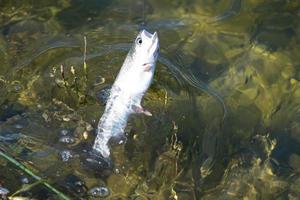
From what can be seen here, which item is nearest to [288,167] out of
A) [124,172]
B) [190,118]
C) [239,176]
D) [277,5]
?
[239,176]

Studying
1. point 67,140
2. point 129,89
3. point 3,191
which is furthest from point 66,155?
point 129,89

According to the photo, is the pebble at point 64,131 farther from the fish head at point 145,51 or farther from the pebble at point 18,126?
the fish head at point 145,51

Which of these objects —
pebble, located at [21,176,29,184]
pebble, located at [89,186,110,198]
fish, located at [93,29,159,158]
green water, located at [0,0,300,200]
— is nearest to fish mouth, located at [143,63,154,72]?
fish, located at [93,29,159,158]

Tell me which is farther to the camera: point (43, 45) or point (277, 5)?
point (277, 5)

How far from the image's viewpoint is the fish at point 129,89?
4.50 m

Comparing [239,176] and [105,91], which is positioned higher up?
[105,91]

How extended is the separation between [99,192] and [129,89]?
2.71ft

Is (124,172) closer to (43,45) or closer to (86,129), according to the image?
(86,129)

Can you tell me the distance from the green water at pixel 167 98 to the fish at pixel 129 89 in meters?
0.25

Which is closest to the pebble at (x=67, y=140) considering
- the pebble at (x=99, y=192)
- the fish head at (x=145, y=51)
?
the pebble at (x=99, y=192)

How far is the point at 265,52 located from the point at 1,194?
3.15m

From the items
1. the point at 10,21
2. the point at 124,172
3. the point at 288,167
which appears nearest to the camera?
the point at 124,172

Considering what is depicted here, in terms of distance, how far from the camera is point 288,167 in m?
5.34

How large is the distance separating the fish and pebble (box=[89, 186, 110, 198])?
0.28m
